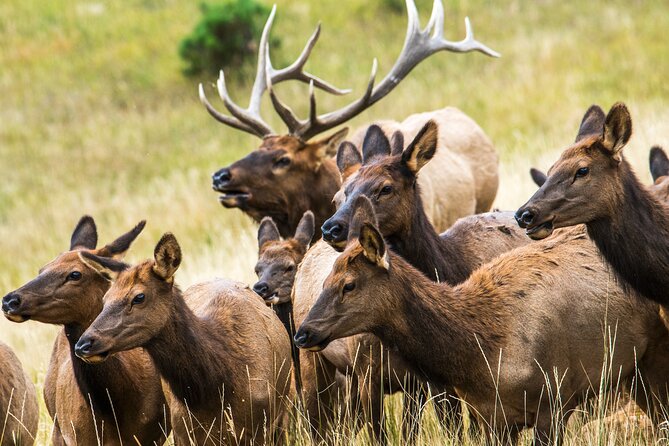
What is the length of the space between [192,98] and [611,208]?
23171 mm

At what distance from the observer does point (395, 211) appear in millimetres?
7609

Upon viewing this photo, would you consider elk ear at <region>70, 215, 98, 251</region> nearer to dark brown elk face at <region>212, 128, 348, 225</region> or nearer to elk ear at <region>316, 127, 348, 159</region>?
dark brown elk face at <region>212, 128, 348, 225</region>

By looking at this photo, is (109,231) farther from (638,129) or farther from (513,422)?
(513,422)

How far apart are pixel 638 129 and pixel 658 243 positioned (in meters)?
9.43

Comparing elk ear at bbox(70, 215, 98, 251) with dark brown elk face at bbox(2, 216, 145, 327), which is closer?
dark brown elk face at bbox(2, 216, 145, 327)

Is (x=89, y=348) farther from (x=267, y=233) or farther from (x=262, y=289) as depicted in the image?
(x=267, y=233)

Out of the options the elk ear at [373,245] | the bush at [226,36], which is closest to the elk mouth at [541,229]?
the elk ear at [373,245]

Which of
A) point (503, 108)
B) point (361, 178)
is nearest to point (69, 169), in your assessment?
point (503, 108)

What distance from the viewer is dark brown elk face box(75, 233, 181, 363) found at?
21.9 feet

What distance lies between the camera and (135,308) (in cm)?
688

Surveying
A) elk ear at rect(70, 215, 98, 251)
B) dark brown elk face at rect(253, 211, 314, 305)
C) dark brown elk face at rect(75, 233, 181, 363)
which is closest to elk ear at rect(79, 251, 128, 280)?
dark brown elk face at rect(75, 233, 181, 363)

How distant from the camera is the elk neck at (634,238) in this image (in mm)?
6594

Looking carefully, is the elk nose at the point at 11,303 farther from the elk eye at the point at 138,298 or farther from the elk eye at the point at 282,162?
the elk eye at the point at 282,162

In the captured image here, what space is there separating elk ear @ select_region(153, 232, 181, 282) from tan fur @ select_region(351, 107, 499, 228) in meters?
4.73
